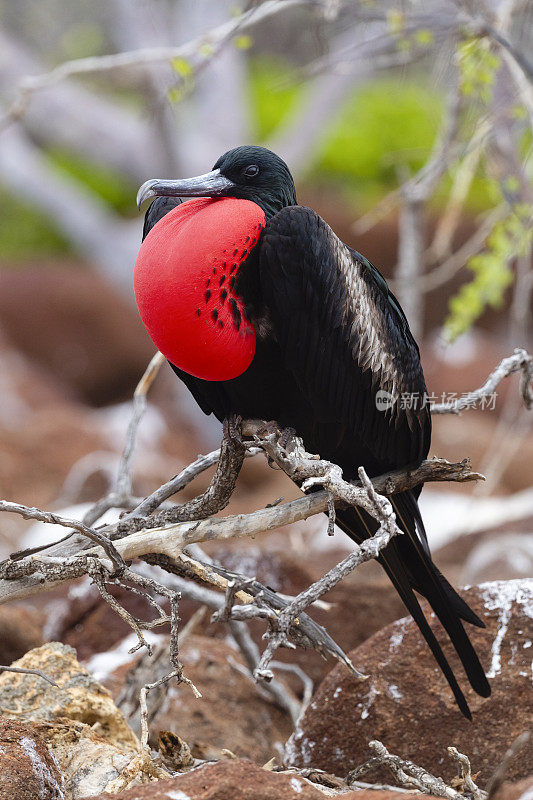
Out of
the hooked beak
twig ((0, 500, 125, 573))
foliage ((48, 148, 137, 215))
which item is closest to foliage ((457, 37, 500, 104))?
the hooked beak

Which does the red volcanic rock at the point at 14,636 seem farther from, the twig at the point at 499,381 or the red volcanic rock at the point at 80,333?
the red volcanic rock at the point at 80,333

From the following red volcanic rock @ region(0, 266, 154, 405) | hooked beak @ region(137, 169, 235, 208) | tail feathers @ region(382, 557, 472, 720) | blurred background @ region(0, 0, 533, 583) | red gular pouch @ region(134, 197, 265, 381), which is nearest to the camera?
red gular pouch @ region(134, 197, 265, 381)

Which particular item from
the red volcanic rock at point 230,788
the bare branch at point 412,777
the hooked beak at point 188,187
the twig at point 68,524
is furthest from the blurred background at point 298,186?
the red volcanic rock at point 230,788

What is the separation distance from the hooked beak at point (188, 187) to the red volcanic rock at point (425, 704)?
1.16 meters

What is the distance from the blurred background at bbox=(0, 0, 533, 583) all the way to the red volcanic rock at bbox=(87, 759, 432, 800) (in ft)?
4.68

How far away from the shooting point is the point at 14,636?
2.81 m

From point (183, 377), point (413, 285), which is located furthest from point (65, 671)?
point (413, 285)

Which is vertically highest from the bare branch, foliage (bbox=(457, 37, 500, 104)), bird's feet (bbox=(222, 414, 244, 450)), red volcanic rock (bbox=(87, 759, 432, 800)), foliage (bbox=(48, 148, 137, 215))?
foliage (bbox=(48, 148, 137, 215))

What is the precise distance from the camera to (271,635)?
5.55ft

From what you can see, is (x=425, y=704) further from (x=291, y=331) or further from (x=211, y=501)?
(x=291, y=331)

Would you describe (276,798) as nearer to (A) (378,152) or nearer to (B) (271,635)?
(B) (271,635)

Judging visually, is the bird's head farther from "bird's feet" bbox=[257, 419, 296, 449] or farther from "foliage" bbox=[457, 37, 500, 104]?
"foliage" bbox=[457, 37, 500, 104]

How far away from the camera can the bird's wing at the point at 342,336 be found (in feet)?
7.06

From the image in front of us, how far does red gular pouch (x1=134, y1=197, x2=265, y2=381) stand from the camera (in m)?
1.97
